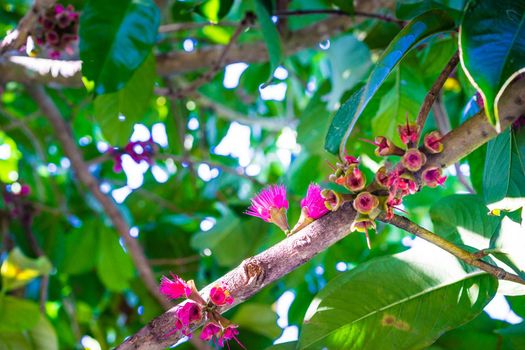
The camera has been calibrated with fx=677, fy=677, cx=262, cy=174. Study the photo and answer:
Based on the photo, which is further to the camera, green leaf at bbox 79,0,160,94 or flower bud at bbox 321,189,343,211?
green leaf at bbox 79,0,160,94

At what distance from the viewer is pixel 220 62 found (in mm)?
1585

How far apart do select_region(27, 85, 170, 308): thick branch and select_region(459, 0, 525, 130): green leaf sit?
110 centimetres

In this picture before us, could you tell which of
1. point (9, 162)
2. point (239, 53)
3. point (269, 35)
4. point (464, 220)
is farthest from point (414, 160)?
point (9, 162)

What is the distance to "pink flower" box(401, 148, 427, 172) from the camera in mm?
683

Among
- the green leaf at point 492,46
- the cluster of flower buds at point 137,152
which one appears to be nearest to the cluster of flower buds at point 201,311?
the green leaf at point 492,46

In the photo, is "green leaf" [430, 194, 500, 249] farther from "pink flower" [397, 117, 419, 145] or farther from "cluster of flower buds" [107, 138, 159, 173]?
"cluster of flower buds" [107, 138, 159, 173]

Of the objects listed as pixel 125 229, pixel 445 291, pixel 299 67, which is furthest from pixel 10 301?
pixel 299 67

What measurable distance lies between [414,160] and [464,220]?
35 centimetres

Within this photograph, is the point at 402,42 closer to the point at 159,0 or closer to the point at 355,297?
the point at 355,297

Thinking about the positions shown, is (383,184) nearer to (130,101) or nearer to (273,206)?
(273,206)

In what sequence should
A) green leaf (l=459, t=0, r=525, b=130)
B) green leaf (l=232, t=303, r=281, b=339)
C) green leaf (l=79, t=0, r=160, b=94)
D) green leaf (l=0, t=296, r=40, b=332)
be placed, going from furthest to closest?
green leaf (l=232, t=303, r=281, b=339)
green leaf (l=0, t=296, r=40, b=332)
green leaf (l=79, t=0, r=160, b=94)
green leaf (l=459, t=0, r=525, b=130)

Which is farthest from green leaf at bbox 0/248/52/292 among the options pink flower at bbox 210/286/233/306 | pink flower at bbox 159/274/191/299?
pink flower at bbox 210/286/233/306

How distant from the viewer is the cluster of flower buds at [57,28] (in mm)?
1371

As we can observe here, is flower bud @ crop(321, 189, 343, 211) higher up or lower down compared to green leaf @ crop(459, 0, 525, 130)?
lower down
